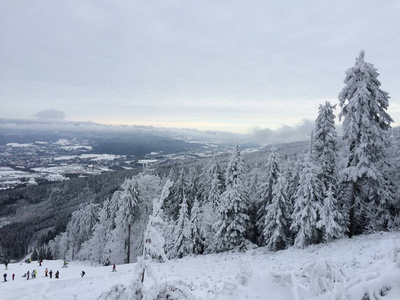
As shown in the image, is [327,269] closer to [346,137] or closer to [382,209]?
[346,137]

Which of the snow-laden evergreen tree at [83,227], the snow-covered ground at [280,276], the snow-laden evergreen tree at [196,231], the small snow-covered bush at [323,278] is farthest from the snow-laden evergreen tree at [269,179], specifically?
the snow-laden evergreen tree at [83,227]

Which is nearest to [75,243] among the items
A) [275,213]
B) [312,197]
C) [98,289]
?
[98,289]

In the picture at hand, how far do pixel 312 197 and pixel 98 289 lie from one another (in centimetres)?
2019

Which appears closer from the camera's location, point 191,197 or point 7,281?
point 7,281

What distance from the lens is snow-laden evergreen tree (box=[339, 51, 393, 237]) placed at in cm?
1875

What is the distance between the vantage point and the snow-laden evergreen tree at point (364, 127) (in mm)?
18750

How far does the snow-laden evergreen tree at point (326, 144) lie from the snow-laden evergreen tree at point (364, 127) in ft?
8.44

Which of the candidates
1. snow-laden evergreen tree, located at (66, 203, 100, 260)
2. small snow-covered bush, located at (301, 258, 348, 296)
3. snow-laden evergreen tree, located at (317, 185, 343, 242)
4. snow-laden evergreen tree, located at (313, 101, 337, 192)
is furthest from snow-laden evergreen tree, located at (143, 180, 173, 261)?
snow-laden evergreen tree, located at (66, 203, 100, 260)

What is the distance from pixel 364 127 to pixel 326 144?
4.61 metres

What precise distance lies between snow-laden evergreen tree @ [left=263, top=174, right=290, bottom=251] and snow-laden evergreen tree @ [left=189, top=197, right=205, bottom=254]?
886 centimetres

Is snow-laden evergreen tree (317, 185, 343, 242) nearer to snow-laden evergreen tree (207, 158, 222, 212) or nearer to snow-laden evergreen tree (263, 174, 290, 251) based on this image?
snow-laden evergreen tree (263, 174, 290, 251)

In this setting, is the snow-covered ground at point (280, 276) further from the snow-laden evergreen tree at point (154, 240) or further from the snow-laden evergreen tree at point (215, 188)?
the snow-laden evergreen tree at point (215, 188)

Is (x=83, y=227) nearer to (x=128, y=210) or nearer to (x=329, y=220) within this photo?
(x=128, y=210)

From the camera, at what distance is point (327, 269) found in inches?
208
